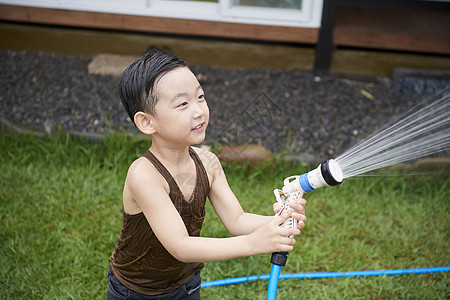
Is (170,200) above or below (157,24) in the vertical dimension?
above

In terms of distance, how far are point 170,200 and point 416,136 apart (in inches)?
134

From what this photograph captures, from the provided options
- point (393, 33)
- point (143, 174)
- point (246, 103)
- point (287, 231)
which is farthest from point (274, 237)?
point (393, 33)

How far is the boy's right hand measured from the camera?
4.92 ft

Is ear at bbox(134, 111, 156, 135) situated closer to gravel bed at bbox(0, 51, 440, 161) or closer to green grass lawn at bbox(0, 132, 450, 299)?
green grass lawn at bbox(0, 132, 450, 299)

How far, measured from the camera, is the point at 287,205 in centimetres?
156

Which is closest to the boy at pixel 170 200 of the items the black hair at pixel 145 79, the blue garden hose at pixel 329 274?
the black hair at pixel 145 79

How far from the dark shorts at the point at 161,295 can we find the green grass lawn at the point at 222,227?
633mm

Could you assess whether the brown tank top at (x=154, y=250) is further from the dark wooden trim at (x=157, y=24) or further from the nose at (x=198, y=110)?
the dark wooden trim at (x=157, y=24)

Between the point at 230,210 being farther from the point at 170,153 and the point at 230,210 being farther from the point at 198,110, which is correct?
the point at 198,110

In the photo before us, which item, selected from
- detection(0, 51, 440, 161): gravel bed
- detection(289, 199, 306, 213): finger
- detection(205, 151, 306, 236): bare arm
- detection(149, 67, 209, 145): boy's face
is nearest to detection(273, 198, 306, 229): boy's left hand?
detection(289, 199, 306, 213): finger

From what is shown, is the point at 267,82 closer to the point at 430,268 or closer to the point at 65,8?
the point at 65,8

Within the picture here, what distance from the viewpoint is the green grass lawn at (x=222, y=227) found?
2.71 metres

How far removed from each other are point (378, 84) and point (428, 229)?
2096 mm

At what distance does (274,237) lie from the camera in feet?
4.94
